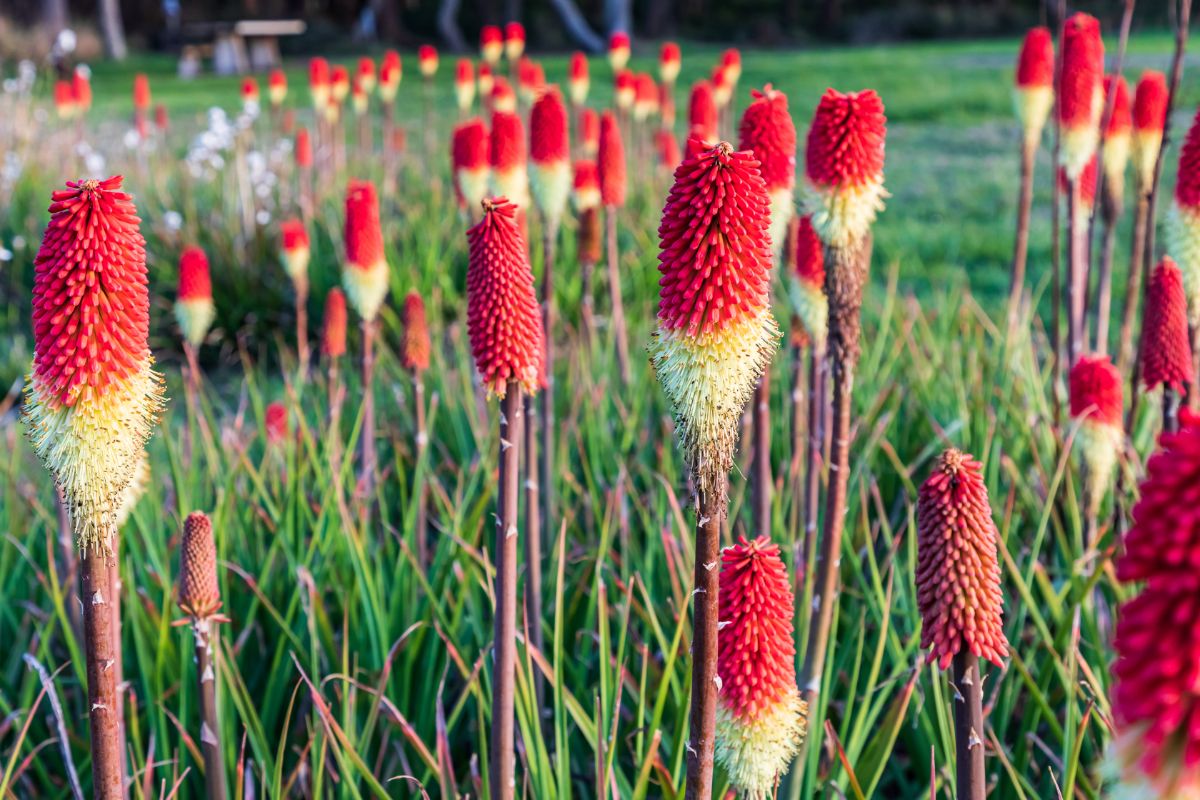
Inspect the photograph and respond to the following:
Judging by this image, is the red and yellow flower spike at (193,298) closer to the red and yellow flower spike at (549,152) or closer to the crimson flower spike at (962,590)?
the red and yellow flower spike at (549,152)

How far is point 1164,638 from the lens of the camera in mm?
895

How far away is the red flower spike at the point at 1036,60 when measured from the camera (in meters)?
4.39

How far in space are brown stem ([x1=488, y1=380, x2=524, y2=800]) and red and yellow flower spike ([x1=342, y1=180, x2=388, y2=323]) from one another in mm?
1995

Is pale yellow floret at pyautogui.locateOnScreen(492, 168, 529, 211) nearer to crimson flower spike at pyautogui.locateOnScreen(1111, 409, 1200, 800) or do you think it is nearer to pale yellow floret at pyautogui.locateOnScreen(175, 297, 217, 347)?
pale yellow floret at pyautogui.locateOnScreen(175, 297, 217, 347)

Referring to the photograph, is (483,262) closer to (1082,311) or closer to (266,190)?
(1082,311)

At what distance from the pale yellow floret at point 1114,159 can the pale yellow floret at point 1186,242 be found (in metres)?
1.14

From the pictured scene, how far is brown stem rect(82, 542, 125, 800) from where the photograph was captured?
1.70 m

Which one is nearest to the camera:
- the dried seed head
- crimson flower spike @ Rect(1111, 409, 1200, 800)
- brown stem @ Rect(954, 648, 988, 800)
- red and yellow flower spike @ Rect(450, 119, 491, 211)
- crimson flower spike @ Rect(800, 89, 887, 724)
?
crimson flower spike @ Rect(1111, 409, 1200, 800)

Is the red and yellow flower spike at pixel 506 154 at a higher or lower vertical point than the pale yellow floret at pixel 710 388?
Result: higher

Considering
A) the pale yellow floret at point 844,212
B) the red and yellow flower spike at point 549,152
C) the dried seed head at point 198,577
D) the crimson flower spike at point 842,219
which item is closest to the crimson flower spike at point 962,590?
the crimson flower spike at point 842,219

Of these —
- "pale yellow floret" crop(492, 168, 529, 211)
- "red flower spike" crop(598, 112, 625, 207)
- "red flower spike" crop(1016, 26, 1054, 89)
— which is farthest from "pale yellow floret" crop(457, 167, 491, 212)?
"red flower spike" crop(1016, 26, 1054, 89)

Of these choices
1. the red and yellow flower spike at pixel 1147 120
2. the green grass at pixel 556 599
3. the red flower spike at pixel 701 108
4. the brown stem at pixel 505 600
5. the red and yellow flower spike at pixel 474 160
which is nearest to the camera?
the brown stem at pixel 505 600

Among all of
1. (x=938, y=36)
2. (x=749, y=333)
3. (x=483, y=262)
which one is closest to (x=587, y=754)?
(x=483, y=262)

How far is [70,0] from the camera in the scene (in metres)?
39.6
